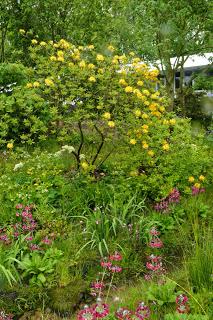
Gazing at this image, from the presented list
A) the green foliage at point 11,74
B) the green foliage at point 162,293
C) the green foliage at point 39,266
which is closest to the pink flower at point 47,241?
the green foliage at point 39,266

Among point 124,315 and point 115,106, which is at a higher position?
point 115,106

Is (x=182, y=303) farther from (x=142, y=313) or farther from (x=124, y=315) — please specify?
(x=124, y=315)

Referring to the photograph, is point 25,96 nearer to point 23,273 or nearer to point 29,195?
point 29,195

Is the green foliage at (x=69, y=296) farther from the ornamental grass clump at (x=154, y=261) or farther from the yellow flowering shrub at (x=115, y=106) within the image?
the yellow flowering shrub at (x=115, y=106)

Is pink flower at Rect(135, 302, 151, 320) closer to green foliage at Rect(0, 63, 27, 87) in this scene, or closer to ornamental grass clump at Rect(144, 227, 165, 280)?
ornamental grass clump at Rect(144, 227, 165, 280)

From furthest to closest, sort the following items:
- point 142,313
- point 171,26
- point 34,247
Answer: point 171,26 → point 34,247 → point 142,313

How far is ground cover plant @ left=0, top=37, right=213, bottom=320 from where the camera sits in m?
3.49

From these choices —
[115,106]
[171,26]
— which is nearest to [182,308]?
[115,106]

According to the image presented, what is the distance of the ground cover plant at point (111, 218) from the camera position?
349cm

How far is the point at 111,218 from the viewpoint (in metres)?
4.46

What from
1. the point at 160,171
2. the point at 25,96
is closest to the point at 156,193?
the point at 160,171

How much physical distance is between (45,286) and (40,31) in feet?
30.1

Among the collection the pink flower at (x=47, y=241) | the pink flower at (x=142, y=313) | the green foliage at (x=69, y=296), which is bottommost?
the green foliage at (x=69, y=296)

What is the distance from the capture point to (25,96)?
743 cm
